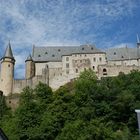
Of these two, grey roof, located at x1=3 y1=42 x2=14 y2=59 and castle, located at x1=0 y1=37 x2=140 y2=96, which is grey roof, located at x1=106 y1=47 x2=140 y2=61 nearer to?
castle, located at x1=0 y1=37 x2=140 y2=96

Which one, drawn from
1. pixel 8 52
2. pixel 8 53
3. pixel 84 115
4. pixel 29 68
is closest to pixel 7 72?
pixel 29 68

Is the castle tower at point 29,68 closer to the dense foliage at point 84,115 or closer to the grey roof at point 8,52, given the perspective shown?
the grey roof at point 8,52

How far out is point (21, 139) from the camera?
46.1 metres

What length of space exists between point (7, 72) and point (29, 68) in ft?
17.4

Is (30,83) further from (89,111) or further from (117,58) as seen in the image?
(89,111)

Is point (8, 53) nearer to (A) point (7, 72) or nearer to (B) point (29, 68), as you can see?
(B) point (29, 68)

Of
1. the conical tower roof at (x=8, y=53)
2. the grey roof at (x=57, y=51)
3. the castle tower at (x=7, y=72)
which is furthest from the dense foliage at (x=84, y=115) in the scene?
the conical tower roof at (x=8, y=53)

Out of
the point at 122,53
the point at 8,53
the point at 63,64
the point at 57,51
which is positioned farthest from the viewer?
the point at 57,51

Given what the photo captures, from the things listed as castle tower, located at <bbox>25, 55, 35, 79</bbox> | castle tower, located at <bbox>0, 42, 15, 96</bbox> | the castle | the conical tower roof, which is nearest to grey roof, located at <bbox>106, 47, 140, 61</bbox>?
the castle

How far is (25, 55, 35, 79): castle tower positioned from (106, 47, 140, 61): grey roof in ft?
55.4

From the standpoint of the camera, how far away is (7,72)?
7962cm

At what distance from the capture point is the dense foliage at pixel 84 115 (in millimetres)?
41844

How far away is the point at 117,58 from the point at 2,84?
25.6m

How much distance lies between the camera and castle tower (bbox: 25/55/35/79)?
81.2 metres
